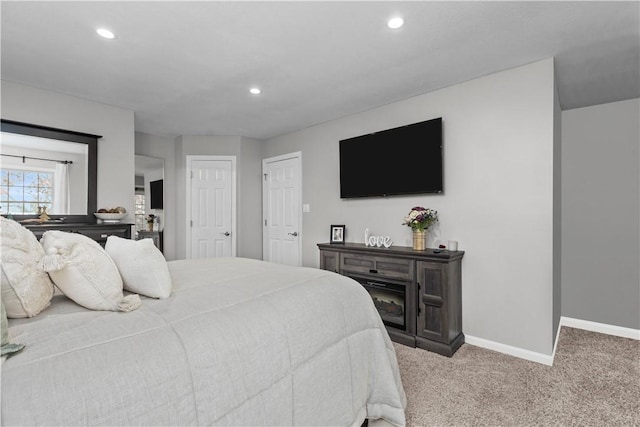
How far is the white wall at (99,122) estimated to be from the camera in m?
3.01

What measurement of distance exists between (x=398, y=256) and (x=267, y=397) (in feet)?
7.05

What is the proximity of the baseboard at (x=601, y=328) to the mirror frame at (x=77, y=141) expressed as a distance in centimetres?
539

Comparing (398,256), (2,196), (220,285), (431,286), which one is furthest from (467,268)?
(2,196)

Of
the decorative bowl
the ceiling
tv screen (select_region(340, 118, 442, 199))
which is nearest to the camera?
the ceiling

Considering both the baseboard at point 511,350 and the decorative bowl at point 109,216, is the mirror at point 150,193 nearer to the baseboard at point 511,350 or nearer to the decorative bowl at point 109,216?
the decorative bowl at point 109,216

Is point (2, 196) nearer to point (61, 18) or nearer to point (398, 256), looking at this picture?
point (61, 18)

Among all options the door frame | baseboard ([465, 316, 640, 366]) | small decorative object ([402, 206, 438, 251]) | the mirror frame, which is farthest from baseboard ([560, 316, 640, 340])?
the mirror frame

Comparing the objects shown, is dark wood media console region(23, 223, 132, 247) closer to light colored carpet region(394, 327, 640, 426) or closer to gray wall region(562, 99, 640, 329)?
light colored carpet region(394, 327, 640, 426)

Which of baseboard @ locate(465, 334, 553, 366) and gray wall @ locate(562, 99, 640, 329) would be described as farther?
gray wall @ locate(562, 99, 640, 329)

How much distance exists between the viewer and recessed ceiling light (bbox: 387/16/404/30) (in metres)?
2.06

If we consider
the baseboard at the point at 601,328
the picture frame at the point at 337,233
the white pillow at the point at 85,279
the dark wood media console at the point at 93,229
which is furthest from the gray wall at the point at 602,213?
the dark wood media console at the point at 93,229

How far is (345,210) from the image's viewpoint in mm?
4086

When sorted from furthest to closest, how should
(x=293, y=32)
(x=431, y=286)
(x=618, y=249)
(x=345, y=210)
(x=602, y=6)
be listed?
(x=345, y=210) < (x=618, y=249) < (x=431, y=286) < (x=293, y=32) < (x=602, y=6)

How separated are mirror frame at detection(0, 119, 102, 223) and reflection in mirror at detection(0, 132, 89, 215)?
35 mm
